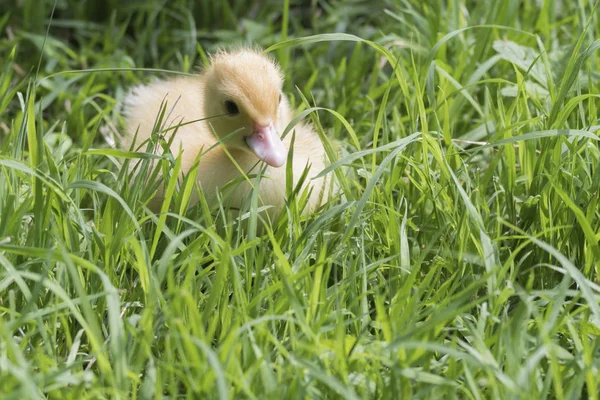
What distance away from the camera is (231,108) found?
8.30 feet

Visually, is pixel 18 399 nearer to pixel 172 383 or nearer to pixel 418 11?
pixel 172 383

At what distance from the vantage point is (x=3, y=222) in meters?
2.07

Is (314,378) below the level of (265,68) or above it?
below

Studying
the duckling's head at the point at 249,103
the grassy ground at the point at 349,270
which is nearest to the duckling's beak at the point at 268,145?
the duckling's head at the point at 249,103

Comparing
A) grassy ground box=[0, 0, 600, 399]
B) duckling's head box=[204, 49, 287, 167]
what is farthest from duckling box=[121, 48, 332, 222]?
grassy ground box=[0, 0, 600, 399]

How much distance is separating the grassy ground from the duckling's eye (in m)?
0.23

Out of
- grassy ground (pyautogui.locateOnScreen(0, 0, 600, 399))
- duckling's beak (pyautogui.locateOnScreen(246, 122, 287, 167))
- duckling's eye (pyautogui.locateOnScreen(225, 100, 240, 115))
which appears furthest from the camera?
duckling's eye (pyautogui.locateOnScreen(225, 100, 240, 115))

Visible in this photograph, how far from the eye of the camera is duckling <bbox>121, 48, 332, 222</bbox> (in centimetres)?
243

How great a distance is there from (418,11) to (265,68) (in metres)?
1.24

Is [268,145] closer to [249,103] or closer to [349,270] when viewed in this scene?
[249,103]

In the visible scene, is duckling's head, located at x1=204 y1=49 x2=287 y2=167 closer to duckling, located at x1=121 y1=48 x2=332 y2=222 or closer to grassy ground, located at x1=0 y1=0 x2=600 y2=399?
duckling, located at x1=121 y1=48 x2=332 y2=222

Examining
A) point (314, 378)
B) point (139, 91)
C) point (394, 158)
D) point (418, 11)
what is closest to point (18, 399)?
point (314, 378)

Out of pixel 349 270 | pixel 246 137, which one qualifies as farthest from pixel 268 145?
pixel 349 270

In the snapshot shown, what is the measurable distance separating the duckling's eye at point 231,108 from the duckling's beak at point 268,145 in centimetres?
9
